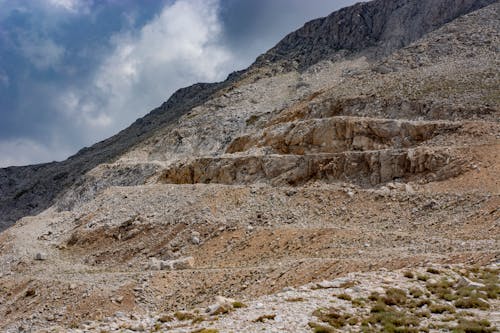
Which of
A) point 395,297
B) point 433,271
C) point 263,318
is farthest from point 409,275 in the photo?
point 263,318

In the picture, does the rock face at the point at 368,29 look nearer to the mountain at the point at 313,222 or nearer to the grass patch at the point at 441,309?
the mountain at the point at 313,222

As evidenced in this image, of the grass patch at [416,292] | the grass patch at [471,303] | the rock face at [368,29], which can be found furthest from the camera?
the rock face at [368,29]

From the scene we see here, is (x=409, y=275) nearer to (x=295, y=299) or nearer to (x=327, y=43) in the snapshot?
(x=295, y=299)

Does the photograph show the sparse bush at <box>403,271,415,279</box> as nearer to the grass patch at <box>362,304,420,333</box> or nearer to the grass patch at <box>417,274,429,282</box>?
the grass patch at <box>417,274,429,282</box>

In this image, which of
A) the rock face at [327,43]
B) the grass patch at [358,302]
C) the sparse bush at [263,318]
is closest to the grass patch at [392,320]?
the grass patch at [358,302]

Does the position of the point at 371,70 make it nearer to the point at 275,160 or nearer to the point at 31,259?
the point at 275,160

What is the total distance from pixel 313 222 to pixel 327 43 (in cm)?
8164

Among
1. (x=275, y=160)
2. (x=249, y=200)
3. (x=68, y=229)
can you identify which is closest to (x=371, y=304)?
(x=249, y=200)

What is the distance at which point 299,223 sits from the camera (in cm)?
3244

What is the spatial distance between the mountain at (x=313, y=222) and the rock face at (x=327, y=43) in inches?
771

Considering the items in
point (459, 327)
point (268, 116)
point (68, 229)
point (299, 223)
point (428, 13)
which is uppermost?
point (428, 13)

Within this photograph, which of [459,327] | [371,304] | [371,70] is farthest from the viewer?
[371,70]

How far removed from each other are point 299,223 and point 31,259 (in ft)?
66.1

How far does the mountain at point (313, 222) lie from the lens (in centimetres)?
1727
